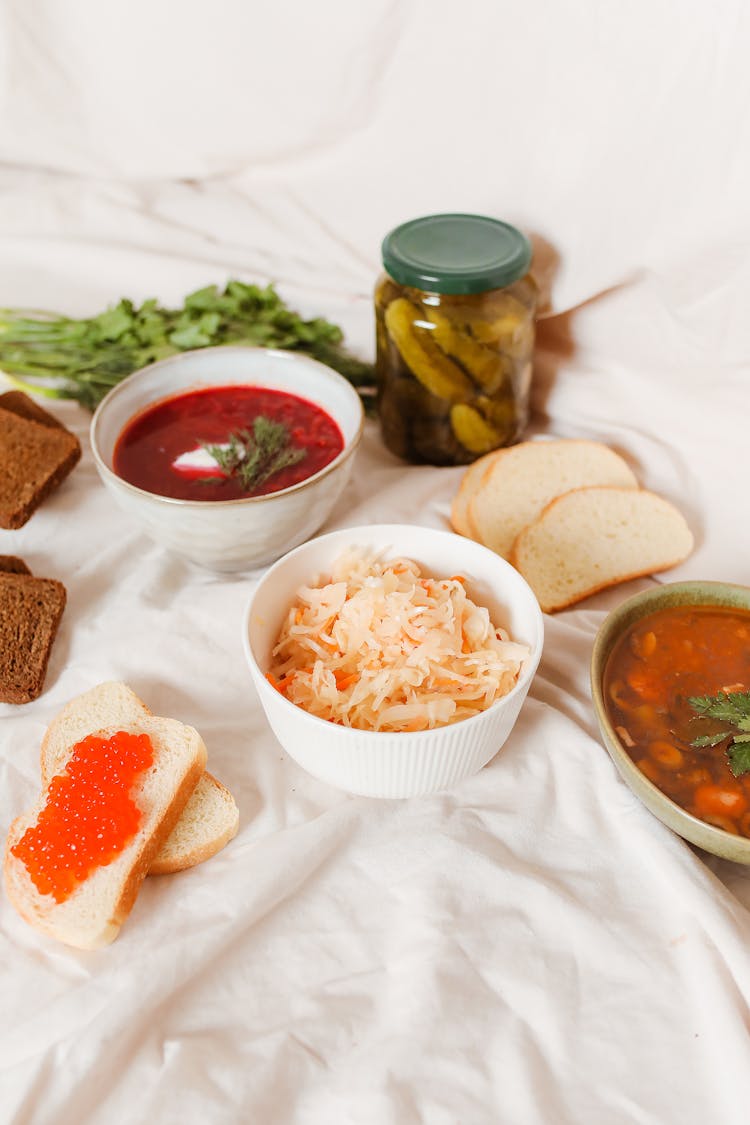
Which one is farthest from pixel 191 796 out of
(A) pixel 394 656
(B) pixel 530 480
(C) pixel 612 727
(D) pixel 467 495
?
(B) pixel 530 480

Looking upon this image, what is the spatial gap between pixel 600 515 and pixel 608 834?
87 cm

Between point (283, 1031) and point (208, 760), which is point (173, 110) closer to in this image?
point (208, 760)

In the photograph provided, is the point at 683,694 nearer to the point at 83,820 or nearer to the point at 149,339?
the point at 83,820

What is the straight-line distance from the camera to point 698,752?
1.88 m

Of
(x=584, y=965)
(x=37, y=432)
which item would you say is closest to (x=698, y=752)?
(x=584, y=965)

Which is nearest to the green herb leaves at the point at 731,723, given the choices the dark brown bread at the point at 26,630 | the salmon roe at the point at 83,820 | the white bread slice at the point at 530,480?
the white bread slice at the point at 530,480

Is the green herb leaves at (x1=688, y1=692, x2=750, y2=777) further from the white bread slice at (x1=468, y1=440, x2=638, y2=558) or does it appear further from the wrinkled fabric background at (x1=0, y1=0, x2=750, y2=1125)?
the white bread slice at (x1=468, y1=440, x2=638, y2=558)

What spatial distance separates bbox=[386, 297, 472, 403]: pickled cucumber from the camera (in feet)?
8.53

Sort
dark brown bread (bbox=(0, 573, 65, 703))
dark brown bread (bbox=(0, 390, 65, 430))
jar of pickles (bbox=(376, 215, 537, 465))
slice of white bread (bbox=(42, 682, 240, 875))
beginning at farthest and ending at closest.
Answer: dark brown bread (bbox=(0, 390, 65, 430)) < jar of pickles (bbox=(376, 215, 537, 465)) < dark brown bread (bbox=(0, 573, 65, 703)) < slice of white bread (bbox=(42, 682, 240, 875))

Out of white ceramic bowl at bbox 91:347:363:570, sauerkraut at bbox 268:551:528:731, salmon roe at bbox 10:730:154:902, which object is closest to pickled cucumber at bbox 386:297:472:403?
white ceramic bowl at bbox 91:347:363:570

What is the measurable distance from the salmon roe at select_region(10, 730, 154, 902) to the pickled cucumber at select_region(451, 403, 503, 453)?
1260 millimetres

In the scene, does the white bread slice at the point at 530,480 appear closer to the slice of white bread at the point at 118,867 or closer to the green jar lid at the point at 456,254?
the green jar lid at the point at 456,254

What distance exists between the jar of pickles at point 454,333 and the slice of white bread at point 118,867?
3.78ft

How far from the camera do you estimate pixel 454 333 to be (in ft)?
8.48
